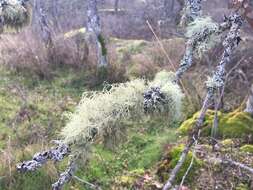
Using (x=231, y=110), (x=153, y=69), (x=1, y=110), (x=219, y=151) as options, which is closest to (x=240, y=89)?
(x=231, y=110)

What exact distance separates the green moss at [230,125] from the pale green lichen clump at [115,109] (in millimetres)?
4863

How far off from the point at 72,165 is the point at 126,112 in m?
0.30

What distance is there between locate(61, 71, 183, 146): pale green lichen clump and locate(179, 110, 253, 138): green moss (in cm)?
486

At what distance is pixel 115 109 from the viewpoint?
1761 mm

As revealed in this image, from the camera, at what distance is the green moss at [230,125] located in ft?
21.5

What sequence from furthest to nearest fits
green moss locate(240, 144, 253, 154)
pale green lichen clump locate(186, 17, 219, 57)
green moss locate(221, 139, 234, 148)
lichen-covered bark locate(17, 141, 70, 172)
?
green moss locate(221, 139, 234, 148), green moss locate(240, 144, 253, 154), pale green lichen clump locate(186, 17, 219, 57), lichen-covered bark locate(17, 141, 70, 172)

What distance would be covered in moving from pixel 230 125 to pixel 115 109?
520 cm

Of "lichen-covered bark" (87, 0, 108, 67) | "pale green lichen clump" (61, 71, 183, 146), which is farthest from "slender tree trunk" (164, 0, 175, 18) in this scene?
"pale green lichen clump" (61, 71, 183, 146)

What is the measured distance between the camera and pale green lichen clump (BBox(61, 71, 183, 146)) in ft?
5.66

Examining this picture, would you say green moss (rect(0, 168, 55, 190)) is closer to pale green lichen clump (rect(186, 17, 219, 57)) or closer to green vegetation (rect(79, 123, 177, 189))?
green vegetation (rect(79, 123, 177, 189))

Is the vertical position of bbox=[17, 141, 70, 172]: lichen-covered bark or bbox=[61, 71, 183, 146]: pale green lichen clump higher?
bbox=[61, 71, 183, 146]: pale green lichen clump

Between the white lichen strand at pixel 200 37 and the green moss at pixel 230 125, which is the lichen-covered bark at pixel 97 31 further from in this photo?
the white lichen strand at pixel 200 37

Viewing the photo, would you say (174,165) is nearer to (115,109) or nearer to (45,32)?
(115,109)

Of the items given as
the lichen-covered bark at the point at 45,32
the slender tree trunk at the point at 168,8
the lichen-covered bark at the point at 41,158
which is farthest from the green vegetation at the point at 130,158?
the slender tree trunk at the point at 168,8
